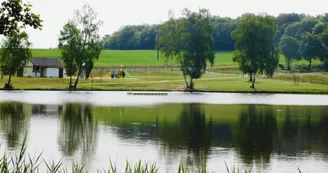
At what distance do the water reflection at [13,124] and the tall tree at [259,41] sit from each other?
55.7 meters

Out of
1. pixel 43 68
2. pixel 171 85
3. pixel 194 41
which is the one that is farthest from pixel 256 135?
pixel 43 68

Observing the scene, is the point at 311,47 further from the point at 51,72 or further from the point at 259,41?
the point at 51,72

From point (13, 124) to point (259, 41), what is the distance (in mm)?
68831

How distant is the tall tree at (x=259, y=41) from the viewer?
101125 mm

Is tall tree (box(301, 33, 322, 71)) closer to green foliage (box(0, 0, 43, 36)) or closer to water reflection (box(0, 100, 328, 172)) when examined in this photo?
water reflection (box(0, 100, 328, 172))

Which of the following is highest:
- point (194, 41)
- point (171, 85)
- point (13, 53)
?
point (194, 41)

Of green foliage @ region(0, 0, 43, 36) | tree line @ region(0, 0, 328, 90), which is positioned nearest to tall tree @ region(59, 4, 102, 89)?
tree line @ region(0, 0, 328, 90)

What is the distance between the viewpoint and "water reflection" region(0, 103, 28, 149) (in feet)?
101

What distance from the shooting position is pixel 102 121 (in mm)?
43406

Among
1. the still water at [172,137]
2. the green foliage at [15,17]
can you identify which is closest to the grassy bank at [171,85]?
the still water at [172,137]

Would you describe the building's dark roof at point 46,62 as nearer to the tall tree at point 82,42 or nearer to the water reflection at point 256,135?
the tall tree at point 82,42

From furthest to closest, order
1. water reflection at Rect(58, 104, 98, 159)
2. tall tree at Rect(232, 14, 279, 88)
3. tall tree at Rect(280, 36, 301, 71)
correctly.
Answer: tall tree at Rect(280, 36, 301, 71) < tall tree at Rect(232, 14, 279, 88) < water reflection at Rect(58, 104, 98, 159)

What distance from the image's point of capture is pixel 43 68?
5167 inches

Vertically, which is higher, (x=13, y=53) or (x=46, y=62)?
(x=13, y=53)
